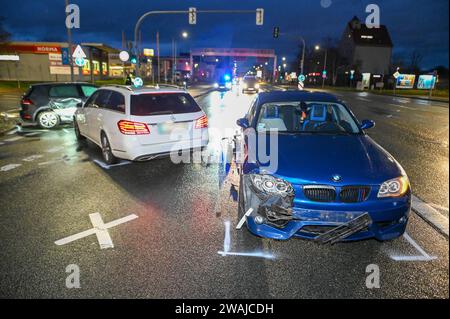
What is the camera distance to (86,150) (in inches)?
355

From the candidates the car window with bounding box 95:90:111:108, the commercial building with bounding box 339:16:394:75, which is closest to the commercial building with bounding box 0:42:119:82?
the car window with bounding box 95:90:111:108

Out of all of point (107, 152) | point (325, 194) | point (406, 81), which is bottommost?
point (107, 152)

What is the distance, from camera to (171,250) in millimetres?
3918

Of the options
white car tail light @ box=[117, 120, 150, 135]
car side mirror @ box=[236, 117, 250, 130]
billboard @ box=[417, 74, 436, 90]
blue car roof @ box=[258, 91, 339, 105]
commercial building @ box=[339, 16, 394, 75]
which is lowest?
white car tail light @ box=[117, 120, 150, 135]

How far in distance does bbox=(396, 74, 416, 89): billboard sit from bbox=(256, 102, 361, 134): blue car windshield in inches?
2614

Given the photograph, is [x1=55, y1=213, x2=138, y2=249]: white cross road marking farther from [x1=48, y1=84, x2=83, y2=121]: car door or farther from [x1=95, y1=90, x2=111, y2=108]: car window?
[x1=48, y1=84, x2=83, y2=121]: car door

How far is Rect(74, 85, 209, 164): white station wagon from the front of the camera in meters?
6.76

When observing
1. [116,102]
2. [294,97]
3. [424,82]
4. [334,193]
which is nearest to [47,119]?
[116,102]

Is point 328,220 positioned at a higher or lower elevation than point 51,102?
lower

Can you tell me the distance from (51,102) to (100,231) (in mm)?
9458

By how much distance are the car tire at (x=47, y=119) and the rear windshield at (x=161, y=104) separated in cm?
692

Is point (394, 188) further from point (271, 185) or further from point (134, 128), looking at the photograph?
point (134, 128)

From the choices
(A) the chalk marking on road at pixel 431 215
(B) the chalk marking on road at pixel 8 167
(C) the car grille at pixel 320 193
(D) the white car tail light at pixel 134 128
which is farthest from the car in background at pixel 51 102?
(A) the chalk marking on road at pixel 431 215

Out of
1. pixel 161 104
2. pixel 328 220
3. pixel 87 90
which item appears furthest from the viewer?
pixel 87 90
